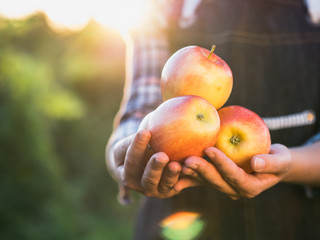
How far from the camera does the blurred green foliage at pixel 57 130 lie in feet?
9.42

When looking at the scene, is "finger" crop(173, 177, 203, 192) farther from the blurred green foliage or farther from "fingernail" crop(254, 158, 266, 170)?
the blurred green foliage

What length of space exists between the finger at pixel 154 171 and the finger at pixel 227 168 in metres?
0.14

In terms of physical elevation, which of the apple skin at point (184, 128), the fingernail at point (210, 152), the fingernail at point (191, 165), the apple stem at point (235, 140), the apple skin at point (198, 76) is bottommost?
the apple stem at point (235, 140)

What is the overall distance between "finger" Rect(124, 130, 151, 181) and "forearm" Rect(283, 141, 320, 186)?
20.4 inches

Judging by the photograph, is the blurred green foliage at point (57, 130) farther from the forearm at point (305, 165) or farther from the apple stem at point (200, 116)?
the forearm at point (305, 165)

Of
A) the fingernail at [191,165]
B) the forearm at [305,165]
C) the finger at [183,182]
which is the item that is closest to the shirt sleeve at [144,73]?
the finger at [183,182]

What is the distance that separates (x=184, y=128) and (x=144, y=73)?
0.67m

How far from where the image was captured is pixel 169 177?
38.2 inches

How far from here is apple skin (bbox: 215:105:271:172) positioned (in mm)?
1023

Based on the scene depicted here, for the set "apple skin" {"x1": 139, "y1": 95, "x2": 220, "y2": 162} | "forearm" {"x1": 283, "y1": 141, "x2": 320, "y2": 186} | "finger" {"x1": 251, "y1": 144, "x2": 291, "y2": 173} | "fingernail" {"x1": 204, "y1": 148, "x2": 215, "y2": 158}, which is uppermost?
"apple skin" {"x1": 139, "y1": 95, "x2": 220, "y2": 162}

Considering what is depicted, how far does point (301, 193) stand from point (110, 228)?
302 centimetres

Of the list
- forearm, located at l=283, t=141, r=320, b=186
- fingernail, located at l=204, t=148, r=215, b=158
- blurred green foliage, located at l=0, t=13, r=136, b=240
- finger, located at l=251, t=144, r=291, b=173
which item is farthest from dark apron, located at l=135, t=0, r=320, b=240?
blurred green foliage, located at l=0, t=13, r=136, b=240

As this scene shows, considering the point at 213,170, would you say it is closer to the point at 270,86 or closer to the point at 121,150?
the point at 121,150

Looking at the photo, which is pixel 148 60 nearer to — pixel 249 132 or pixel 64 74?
pixel 249 132
